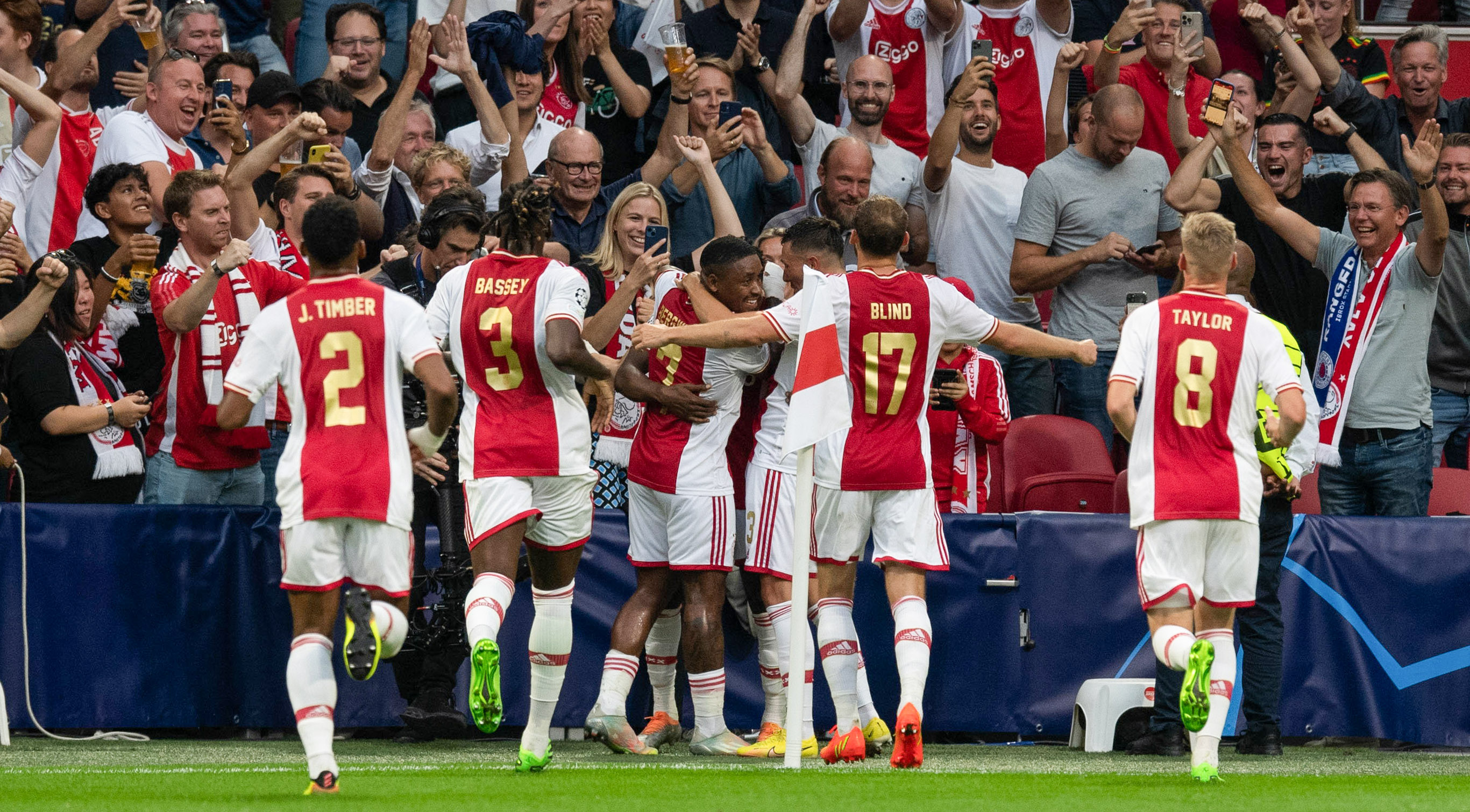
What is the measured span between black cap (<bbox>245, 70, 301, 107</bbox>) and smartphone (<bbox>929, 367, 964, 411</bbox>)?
447cm

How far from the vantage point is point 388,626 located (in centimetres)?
586

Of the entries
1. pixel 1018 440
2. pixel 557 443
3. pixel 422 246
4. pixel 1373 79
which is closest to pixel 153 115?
pixel 422 246

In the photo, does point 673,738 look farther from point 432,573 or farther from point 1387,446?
point 1387,446

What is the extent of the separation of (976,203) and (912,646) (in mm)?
4794

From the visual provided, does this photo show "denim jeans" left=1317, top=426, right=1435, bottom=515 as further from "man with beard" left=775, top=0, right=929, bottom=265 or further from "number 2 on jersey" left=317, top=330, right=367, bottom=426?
"number 2 on jersey" left=317, top=330, right=367, bottom=426

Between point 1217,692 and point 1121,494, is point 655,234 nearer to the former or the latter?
point 1121,494

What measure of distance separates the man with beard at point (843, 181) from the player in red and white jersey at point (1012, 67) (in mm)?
2210

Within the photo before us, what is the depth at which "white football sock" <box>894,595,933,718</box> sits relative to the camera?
22.7ft

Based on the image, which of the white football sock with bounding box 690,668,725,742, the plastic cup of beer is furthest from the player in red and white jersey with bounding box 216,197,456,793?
the plastic cup of beer

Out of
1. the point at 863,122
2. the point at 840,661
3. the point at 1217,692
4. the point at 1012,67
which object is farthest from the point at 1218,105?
the point at 840,661

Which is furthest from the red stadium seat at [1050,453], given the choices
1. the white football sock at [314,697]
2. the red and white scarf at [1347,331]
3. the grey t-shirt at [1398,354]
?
the white football sock at [314,697]

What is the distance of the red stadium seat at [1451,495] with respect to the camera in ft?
32.3

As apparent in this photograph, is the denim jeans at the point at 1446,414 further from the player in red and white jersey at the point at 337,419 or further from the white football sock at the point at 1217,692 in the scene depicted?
the player in red and white jersey at the point at 337,419

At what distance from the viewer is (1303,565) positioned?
8.89 m
